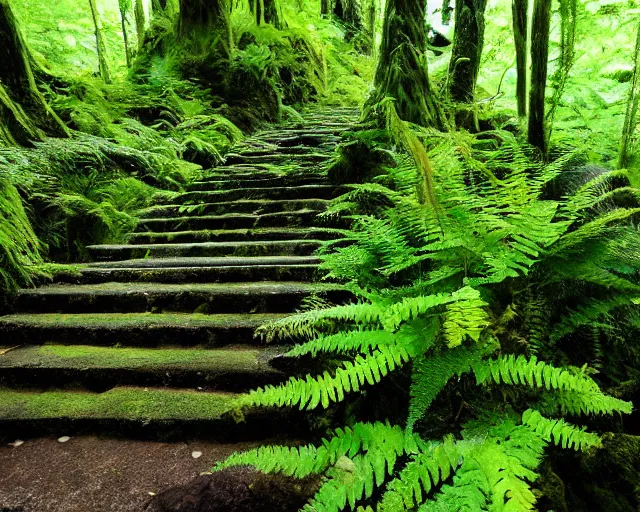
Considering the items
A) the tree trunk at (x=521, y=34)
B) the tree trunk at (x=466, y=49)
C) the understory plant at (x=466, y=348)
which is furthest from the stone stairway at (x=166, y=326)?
the tree trunk at (x=466, y=49)

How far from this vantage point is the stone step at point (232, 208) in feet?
13.5

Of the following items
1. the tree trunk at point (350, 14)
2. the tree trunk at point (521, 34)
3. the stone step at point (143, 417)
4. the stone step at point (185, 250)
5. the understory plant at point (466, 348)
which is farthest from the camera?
the tree trunk at point (350, 14)

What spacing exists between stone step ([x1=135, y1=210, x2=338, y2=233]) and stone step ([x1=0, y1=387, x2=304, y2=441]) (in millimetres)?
2269

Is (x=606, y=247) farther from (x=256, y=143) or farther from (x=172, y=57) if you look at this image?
(x=172, y=57)

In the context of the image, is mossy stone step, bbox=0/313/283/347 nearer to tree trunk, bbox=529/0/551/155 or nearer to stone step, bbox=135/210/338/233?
stone step, bbox=135/210/338/233

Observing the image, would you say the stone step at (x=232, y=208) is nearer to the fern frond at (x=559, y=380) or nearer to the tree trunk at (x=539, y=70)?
the tree trunk at (x=539, y=70)

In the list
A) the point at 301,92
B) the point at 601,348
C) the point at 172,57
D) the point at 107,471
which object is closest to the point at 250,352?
the point at 107,471

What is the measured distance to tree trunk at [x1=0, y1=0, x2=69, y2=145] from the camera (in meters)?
3.45

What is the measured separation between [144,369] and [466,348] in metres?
1.57

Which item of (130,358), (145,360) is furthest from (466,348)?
(130,358)

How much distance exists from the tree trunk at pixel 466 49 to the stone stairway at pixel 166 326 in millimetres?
2632

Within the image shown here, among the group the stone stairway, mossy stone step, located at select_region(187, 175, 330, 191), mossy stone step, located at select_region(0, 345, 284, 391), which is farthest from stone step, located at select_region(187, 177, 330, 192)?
mossy stone step, located at select_region(0, 345, 284, 391)

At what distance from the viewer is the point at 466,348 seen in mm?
1378

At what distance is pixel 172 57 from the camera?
757 centimetres
